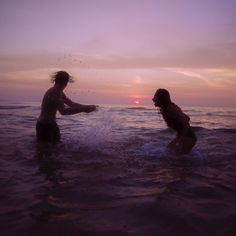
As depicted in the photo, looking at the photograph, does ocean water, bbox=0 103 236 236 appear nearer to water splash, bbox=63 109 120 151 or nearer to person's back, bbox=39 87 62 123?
water splash, bbox=63 109 120 151

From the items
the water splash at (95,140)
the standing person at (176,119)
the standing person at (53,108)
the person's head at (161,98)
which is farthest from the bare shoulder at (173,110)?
the water splash at (95,140)

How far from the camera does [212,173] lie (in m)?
5.96

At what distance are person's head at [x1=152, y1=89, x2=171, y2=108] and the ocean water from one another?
128cm

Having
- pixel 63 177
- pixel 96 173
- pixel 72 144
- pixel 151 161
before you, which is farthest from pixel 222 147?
pixel 63 177

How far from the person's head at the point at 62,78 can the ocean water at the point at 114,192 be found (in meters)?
1.51

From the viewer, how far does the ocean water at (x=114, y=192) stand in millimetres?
3428

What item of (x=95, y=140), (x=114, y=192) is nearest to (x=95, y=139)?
(x=95, y=140)

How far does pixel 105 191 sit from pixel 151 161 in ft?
7.89

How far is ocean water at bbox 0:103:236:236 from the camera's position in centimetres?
343

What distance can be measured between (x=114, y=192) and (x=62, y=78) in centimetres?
347

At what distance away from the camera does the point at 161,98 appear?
6824 millimetres

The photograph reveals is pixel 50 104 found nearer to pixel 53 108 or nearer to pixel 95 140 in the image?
pixel 53 108

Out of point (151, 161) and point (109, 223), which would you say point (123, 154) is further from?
point (109, 223)

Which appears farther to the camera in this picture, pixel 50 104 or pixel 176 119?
pixel 50 104
